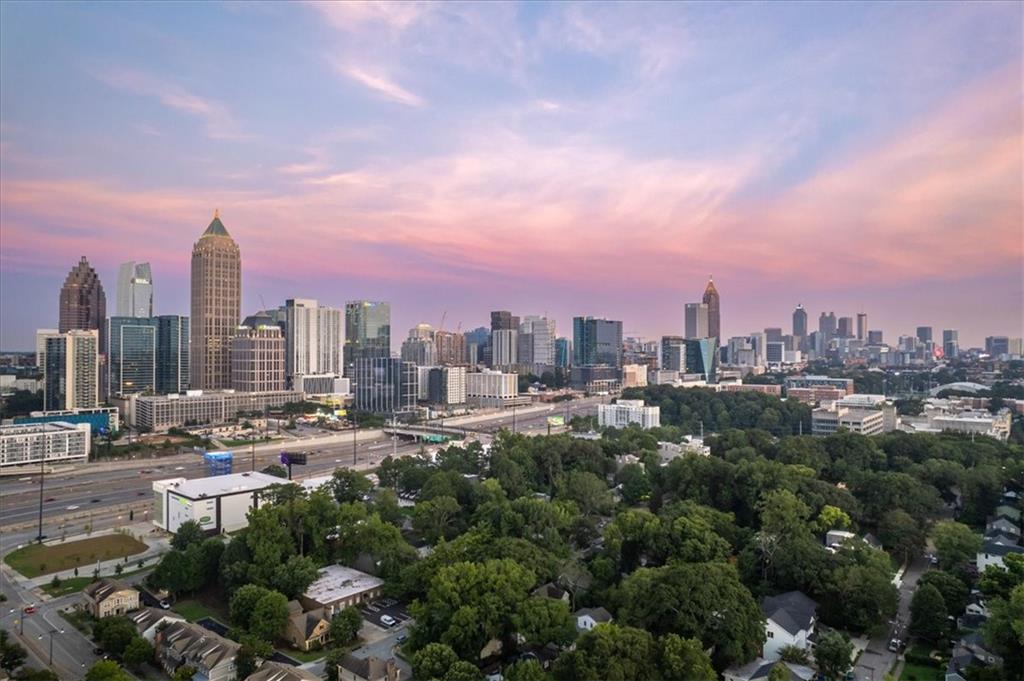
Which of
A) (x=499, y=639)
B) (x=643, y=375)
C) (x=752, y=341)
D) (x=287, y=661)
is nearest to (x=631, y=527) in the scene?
(x=499, y=639)

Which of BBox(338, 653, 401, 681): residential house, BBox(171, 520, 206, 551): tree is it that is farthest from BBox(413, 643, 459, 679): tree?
BBox(171, 520, 206, 551): tree

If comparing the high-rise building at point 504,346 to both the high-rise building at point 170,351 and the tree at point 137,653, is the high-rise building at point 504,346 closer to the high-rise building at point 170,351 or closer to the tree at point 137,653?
the high-rise building at point 170,351

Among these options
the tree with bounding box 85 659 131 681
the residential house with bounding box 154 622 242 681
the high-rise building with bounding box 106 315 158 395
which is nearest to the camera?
the tree with bounding box 85 659 131 681

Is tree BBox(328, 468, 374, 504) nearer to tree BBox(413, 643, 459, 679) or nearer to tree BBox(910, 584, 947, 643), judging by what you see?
tree BBox(413, 643, 459, 679)

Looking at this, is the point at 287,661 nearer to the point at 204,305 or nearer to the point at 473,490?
the point at 473,490

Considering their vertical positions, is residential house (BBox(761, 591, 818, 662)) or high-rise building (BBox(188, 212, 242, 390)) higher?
high-rise building (BBox(188, 212, 242, 390))

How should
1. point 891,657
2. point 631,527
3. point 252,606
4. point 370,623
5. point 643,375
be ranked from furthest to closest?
point 643,375 → point 631,527 → point 370,623 → point 252,606 → point 891,657

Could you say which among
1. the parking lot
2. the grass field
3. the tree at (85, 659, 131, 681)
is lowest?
the parking lot

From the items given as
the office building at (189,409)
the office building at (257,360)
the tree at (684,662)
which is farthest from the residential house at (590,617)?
the office building at (257,360)
